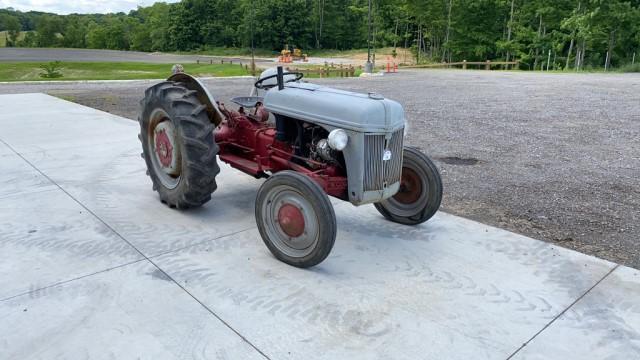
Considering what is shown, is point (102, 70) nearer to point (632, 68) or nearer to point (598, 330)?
point (598, 330)

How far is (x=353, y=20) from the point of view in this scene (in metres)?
65.6

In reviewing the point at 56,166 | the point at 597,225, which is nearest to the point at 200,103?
the point at 56,166

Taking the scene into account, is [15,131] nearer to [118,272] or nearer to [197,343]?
[118,272]

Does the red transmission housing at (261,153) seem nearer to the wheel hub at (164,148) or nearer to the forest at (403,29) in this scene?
the wheel hub at (164,148)

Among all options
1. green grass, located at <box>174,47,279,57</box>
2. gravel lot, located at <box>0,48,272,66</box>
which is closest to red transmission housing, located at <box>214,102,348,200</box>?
gravel lot, located at <box>0,48,272,66</box>

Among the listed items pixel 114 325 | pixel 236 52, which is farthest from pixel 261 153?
pixel 236 52

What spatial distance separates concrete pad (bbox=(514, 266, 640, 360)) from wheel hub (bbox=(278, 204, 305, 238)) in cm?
159

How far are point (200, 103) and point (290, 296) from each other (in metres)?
2.23

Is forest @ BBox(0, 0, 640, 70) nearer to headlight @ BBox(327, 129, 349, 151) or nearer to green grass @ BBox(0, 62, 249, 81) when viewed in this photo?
green grass @ BBox(0, 62, 249, 81)

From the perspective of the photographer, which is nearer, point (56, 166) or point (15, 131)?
point (56, 166)

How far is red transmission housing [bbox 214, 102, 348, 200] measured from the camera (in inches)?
144

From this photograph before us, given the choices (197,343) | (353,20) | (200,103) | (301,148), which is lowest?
(197,343)

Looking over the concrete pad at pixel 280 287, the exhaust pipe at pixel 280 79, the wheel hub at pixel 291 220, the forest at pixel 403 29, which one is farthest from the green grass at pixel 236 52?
the wheel hub at pixel 291 220

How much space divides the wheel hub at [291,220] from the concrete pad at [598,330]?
1.59m
